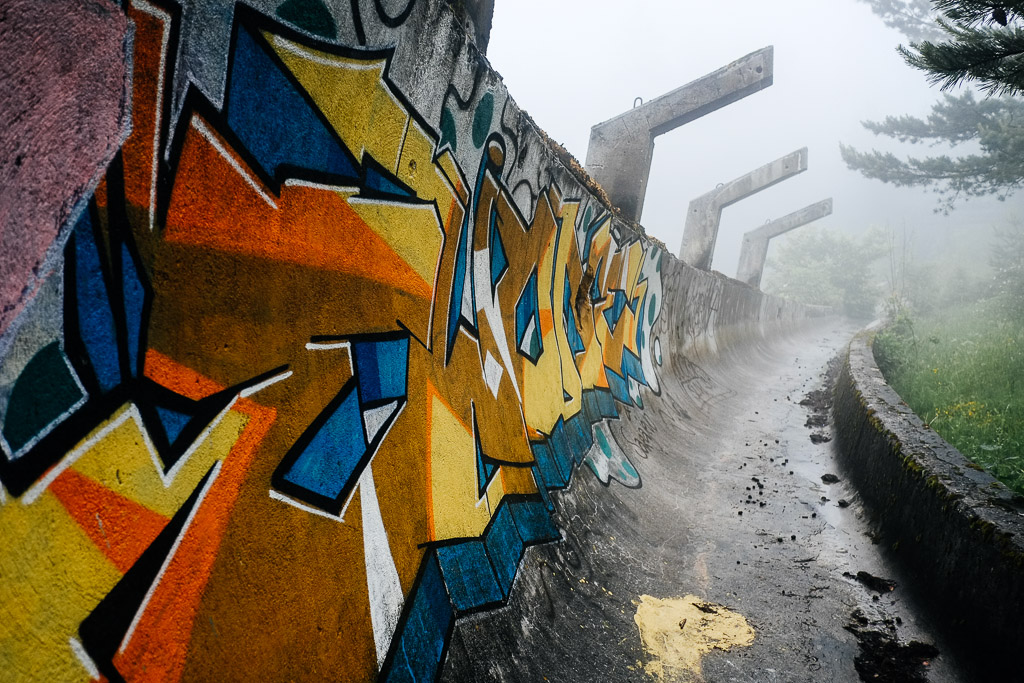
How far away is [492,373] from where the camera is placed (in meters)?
3.62

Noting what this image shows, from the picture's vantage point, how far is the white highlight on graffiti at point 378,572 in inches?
82.4

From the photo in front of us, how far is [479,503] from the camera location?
302cm

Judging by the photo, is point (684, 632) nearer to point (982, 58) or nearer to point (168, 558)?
point (168, 558)

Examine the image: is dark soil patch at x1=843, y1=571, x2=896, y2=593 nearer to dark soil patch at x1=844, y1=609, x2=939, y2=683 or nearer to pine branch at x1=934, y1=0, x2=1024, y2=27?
dark soil patch at x1=844, y1=609, x2=939, y2=683

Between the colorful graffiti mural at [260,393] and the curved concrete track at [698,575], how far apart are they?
0.34 m

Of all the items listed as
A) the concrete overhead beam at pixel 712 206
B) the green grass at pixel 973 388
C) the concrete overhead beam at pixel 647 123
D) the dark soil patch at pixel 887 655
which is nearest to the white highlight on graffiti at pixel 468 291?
the dark soil patch at pixel 887 655

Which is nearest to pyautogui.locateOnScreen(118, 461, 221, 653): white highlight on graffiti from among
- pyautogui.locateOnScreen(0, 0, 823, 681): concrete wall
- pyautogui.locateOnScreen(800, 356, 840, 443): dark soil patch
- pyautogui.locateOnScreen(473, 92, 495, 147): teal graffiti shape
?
pyautogui.locateOnScreen(0, 0, 823, 681): concrete wall

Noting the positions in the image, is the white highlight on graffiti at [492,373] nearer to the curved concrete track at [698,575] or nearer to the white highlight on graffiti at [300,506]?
the curved concrete track at [698,575]

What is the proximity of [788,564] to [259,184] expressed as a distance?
4.52 m

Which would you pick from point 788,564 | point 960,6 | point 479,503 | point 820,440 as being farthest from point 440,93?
point 820,440

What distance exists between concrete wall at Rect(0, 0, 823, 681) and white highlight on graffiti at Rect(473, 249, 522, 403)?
0.54ft

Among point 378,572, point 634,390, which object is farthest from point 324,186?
A: point 634,390

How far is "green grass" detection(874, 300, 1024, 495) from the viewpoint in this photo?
5.42 m

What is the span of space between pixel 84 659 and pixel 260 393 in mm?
731
